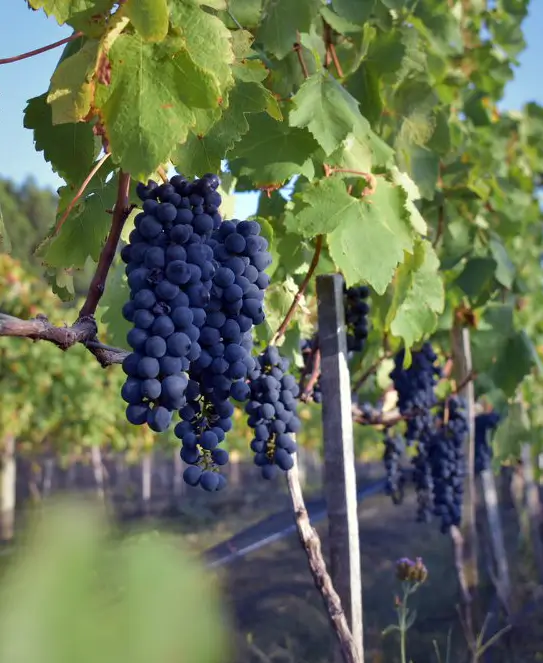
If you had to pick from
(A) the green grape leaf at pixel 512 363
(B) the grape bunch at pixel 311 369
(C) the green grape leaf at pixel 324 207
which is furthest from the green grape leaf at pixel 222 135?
(A) the green grape leaf at pixel 512 363

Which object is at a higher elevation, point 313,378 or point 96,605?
point 313,378

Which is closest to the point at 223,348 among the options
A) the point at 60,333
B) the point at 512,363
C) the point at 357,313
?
the point at 60,333

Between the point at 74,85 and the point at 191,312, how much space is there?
0.43m

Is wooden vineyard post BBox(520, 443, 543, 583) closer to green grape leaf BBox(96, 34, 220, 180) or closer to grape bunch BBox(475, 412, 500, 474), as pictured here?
grape bunch BBox(475, 412, 500, 474)

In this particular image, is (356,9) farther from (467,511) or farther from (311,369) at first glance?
(467,511)

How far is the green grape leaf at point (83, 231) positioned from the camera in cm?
157

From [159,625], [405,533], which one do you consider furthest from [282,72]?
[405,533]

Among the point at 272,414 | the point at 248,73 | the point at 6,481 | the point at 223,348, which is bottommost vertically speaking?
the point at 6,481

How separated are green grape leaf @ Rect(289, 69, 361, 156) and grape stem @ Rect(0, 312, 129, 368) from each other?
0.73 m

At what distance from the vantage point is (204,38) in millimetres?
1159

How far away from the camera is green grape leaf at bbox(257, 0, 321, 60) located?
5.93 feet

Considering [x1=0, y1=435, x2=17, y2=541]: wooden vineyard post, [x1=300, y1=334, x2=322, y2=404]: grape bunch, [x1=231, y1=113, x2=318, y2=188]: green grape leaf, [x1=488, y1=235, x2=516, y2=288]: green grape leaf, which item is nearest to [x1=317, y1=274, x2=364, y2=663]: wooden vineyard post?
[x1=300, y1=334, x2=322, y2=404]: grape bunch

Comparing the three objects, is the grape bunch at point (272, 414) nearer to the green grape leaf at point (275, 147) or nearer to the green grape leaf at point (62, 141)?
the green grape leaf at point (275, 147)

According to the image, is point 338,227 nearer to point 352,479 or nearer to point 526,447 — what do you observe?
point 352,479
